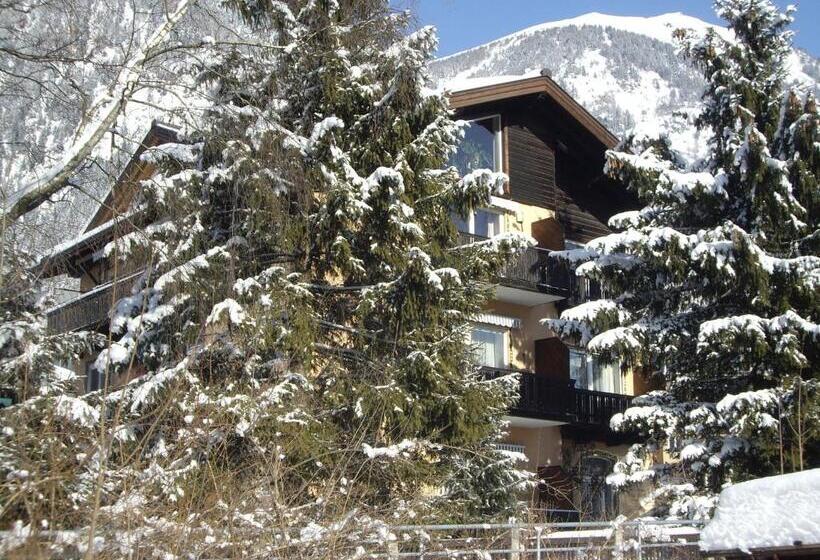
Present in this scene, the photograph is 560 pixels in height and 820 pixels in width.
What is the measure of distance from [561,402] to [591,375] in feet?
9.14

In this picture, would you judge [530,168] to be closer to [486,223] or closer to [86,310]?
[486,223]

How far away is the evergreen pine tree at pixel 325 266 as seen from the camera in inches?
473

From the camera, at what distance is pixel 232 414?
36.0 ft

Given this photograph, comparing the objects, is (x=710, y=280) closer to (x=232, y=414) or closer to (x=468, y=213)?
(x=468, y=213)

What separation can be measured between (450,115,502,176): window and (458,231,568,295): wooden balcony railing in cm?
236

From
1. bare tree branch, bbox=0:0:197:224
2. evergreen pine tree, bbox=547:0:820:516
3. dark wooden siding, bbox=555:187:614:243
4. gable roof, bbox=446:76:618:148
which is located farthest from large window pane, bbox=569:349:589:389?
bare tree branch, bbox=0:0:197:224

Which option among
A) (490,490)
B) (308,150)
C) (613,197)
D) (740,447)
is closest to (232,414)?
(308,150)

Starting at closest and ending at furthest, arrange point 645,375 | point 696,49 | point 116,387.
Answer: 1. point 116,387
2. point 696,49
3. point 645,375

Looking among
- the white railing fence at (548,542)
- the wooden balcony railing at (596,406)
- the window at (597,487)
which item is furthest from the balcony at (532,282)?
the white railing fence at (548,542)

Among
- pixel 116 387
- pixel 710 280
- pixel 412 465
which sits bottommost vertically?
pixel 412 465

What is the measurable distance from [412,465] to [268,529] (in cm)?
509

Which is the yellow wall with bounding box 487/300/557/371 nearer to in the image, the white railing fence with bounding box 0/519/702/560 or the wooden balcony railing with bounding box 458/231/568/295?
the wooden balcony railing with bounding box 458/231/568/295

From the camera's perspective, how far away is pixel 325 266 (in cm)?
1471

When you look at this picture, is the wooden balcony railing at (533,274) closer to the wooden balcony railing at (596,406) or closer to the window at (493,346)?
the window at (493,346)
